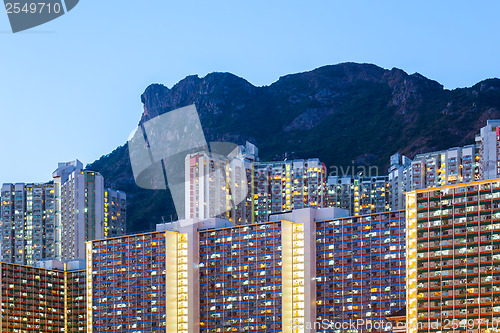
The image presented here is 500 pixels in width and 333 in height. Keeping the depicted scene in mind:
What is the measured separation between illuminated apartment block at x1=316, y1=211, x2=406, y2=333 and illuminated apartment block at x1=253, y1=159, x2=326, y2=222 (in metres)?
63.4

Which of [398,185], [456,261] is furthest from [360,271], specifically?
[398,185]

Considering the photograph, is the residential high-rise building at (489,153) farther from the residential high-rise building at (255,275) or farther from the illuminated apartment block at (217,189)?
the residential high-rise building at (255,275)

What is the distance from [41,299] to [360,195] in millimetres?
73490

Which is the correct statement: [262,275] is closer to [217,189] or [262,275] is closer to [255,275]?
[255,275]

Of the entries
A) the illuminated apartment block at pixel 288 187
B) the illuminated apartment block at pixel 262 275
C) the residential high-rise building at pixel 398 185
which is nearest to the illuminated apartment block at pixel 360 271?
the illuminated apartment block at pixel 262 275

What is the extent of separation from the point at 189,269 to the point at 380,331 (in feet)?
116

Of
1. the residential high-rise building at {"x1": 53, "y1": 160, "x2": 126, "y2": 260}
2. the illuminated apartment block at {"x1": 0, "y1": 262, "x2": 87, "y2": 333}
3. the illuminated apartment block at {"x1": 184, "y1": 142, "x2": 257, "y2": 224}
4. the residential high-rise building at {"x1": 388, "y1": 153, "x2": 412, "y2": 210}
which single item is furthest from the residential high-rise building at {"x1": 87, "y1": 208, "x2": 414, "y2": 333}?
the residential high-rise building at {"x1": 388, "y1": 153, "x2": 412, "y2": 210}

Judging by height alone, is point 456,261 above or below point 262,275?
above

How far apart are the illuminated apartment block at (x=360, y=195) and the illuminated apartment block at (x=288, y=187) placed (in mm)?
2704

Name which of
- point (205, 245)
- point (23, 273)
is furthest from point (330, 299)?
point (23, 273)

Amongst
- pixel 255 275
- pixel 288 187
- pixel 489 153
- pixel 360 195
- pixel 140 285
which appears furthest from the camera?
pixel 288 187

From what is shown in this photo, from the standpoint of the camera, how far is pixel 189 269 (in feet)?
451

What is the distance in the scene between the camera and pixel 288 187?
642 ft

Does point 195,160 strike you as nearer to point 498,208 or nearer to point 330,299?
point 330,299
